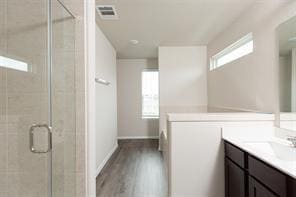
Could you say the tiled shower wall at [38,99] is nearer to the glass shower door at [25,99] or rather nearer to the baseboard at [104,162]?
the glass shower door at [25,99]

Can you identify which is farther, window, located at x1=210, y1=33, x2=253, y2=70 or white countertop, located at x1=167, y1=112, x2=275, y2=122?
window, located at x1=210, y1=33, x2=253, y2=70

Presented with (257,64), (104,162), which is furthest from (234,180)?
(104,162)

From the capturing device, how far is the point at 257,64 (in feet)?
10.0

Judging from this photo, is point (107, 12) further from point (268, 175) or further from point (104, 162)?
point (268, 175)

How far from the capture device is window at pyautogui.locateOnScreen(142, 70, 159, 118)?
7480mm

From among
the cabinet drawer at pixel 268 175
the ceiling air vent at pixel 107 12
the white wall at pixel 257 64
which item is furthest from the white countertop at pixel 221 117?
the ceiling air vent at pixel 107 12

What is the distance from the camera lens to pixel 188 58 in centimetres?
581

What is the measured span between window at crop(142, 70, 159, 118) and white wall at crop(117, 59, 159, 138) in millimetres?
131

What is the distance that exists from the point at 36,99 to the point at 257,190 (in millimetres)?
1844

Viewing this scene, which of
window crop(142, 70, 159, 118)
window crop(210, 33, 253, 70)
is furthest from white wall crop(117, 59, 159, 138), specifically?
window crop(210, 33, 253, 70)

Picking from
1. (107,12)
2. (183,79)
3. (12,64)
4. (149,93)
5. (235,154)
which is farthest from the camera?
(149,93)

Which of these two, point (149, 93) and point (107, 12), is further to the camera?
point (149, 93)

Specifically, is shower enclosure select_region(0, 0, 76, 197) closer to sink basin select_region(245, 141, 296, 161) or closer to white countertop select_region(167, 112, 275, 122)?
white countertop select_region(167, 112, 275, 122)

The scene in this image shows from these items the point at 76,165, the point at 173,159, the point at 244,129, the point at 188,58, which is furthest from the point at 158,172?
the point at 188,58
